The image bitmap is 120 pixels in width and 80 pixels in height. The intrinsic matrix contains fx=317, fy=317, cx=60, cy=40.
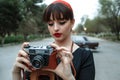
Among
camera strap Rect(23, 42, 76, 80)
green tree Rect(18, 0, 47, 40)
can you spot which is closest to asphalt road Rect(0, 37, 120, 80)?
camera strap Rect(23, 42, 76, 80)

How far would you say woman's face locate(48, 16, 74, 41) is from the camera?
181 centimetres

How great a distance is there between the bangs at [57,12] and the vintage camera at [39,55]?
229mm

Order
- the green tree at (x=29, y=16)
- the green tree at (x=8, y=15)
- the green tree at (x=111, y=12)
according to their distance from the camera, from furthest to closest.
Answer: the green tree at (x=29, y=16)
the green tree at (x=111, y=12)
the green tree at (x=8, y=15)

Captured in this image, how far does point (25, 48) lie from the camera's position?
5.57 ft

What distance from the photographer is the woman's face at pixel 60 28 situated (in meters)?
1.81

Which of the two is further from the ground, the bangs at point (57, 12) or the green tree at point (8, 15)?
the bangs at point (57, 12)

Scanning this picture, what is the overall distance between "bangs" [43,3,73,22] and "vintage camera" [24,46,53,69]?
0.75ft

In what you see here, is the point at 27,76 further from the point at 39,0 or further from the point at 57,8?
the point at 39,0

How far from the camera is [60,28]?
181 centimetres

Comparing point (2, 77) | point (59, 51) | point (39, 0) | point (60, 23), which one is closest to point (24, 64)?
point (59, 51)

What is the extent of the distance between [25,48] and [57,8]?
0.32 meters

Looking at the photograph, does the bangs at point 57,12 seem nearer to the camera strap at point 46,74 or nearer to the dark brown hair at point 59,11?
the dark brown hair at point 59,11

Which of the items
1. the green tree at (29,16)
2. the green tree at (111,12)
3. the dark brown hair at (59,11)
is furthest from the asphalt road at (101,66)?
the green tree at (29,16)

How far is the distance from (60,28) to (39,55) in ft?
0.81
